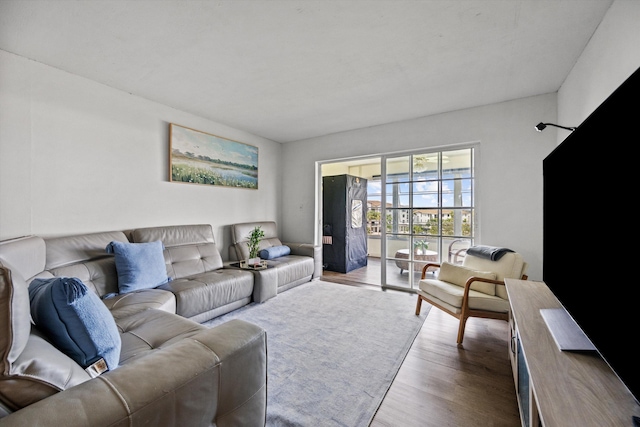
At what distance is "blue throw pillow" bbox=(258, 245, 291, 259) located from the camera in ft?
13.0

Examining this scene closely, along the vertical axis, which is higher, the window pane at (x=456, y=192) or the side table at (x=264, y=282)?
the window pane at (x=456, y=192)

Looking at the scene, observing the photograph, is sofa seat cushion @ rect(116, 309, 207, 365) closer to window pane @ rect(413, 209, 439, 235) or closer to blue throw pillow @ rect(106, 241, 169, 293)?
blue throw pillow @ rect(106, 241, 169, 293)

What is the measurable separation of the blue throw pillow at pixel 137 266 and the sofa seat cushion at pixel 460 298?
8.92ft

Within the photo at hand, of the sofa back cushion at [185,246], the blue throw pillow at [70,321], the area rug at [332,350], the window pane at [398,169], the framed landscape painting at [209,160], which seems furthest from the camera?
the window pane at [398,169]

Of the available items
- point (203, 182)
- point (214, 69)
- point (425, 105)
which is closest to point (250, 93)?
point (214, 69)

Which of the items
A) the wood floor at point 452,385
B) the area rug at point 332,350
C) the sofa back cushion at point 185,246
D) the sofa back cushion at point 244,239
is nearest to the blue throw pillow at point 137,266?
the sofa back cushion at point 185,246

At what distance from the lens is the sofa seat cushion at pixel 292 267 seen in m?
3.61

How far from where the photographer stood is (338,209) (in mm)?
5281

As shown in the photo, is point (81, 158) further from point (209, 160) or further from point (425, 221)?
point (425, 221)

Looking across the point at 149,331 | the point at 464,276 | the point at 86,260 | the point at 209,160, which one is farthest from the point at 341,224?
the point at 149,331

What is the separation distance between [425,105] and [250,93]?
2.13 m

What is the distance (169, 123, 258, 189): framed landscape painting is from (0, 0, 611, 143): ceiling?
0.49 m

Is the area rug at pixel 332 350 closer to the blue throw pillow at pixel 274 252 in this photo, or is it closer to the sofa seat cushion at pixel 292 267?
the sofa seat cushion at pixel 292 267

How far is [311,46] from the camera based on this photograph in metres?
2.12
